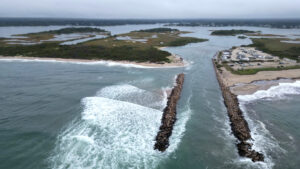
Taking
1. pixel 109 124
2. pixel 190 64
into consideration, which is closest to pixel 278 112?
pixel 109 124

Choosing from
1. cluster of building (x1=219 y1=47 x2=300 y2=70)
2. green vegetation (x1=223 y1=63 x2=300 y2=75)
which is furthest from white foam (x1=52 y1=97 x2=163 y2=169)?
cluster of building (x1=219 y1=47 x2=300 y2=70)

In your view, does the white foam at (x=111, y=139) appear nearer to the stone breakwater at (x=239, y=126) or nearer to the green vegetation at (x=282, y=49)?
the stone breakwater at (x=239, y=126)

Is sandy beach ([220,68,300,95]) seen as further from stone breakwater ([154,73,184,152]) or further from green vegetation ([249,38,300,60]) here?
green vegetation ([249,38,300,60])

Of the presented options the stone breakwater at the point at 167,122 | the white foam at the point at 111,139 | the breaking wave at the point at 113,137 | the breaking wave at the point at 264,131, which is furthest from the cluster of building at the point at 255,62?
the white foam at the point at 111,139

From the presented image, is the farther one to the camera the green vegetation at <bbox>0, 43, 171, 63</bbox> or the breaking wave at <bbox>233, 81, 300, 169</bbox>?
the green vegetation at <bbox>0, 43, 171, 63</bbox>

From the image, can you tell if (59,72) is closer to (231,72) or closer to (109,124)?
(109,124)

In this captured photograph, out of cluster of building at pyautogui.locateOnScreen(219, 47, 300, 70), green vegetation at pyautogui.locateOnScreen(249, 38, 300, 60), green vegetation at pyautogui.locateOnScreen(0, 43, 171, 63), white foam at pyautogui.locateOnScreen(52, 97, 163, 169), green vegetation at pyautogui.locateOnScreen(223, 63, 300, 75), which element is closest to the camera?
white foam at pyautogui.locateOnScreen(52, 97, 163, 169)
